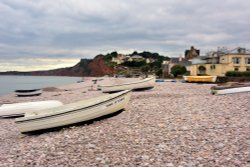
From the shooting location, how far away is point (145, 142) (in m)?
7.89

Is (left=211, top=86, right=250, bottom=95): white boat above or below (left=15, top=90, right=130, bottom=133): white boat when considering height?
above

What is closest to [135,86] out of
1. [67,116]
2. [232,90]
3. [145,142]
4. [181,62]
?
[232,90]

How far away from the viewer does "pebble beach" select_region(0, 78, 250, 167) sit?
6.61 meters

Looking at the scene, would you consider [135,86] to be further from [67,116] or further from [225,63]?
[225,63]

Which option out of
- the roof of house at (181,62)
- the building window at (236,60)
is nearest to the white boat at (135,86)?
the building window at (236,60)

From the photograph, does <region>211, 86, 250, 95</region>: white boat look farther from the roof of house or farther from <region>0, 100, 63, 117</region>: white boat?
the roof of house

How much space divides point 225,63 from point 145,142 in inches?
2172

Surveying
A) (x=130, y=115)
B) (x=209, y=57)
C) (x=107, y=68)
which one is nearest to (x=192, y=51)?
(x=209, y=57)

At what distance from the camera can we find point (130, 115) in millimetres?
11875

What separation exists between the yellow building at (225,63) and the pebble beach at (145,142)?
1941 inches

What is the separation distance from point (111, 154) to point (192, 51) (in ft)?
356

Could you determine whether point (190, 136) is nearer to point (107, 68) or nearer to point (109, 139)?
point (109, 139)

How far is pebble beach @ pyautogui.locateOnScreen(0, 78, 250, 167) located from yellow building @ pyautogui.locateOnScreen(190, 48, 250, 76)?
49.3 m

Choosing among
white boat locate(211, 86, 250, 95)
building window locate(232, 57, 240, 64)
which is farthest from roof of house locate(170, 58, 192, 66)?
white boat locate(211, 86, 250, 95)
